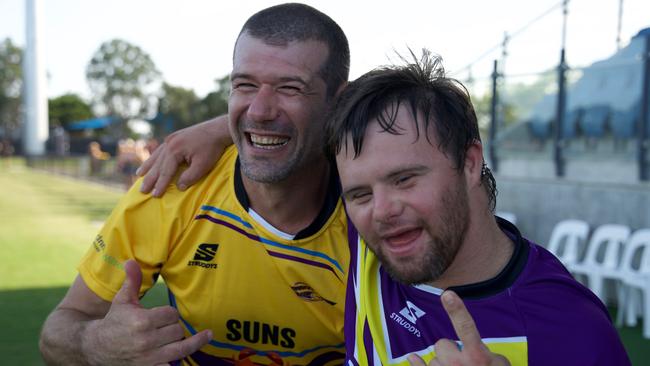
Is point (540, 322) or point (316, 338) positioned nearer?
point (540, 322)

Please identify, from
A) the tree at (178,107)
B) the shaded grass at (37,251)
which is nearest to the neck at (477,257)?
the shaded grass at (37,251)

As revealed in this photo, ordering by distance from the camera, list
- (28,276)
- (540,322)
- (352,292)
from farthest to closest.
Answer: (28,276)
(352,292)
(540,322)

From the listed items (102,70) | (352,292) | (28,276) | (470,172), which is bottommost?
(28,276)

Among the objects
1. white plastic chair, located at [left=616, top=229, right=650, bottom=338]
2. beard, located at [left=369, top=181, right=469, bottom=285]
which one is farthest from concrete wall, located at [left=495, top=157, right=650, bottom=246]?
beard, located at [left=369, top=181, right=469, bottom=285]

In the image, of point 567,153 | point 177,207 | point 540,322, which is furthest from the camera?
point 567,153

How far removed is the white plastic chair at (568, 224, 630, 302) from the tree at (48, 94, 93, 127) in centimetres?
6703

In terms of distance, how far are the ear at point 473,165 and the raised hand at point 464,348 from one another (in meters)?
0.54

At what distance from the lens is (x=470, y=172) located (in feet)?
6.72

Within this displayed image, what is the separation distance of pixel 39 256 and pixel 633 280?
7989mm

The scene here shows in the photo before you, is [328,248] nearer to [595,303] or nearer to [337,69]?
[337,69]

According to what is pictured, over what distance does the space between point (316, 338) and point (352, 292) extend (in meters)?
0.47

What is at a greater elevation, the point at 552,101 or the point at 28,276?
the point at 552,101

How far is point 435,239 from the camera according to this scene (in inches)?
75.4

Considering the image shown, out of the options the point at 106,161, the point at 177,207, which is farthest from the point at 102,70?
the point at 177,207
